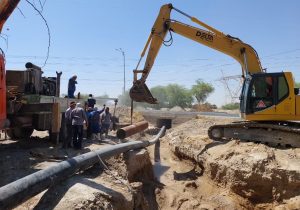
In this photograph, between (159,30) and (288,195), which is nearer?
(288,195)

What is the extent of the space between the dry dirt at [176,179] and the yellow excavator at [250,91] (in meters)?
0.82

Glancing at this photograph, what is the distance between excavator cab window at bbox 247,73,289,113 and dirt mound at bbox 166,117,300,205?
150 centimetres

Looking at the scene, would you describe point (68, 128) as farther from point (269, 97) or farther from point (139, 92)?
point (269, 97)

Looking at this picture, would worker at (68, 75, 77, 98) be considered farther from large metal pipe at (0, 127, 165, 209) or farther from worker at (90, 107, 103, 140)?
large metal pipe at (0, 127, 165, 209)

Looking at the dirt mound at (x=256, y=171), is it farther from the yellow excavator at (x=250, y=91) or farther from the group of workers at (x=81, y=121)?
the group of workers at (x=81, y=121)

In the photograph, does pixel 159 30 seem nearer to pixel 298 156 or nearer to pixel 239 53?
pixel 239 53

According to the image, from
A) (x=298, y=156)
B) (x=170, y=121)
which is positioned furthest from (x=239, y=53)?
(x=170, y=121)

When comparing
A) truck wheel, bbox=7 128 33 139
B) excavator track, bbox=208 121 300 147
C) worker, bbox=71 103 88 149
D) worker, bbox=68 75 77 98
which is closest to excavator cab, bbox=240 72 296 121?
excavator track, bbox=208 121 300 147

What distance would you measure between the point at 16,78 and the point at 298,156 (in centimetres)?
962

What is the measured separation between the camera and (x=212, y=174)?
1277 cm

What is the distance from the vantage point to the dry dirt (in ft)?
24.1

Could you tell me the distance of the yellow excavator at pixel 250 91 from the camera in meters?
13.0

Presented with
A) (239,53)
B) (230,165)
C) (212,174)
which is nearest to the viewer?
(230,165)

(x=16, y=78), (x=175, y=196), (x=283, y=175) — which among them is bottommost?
(x=175, y=196)
